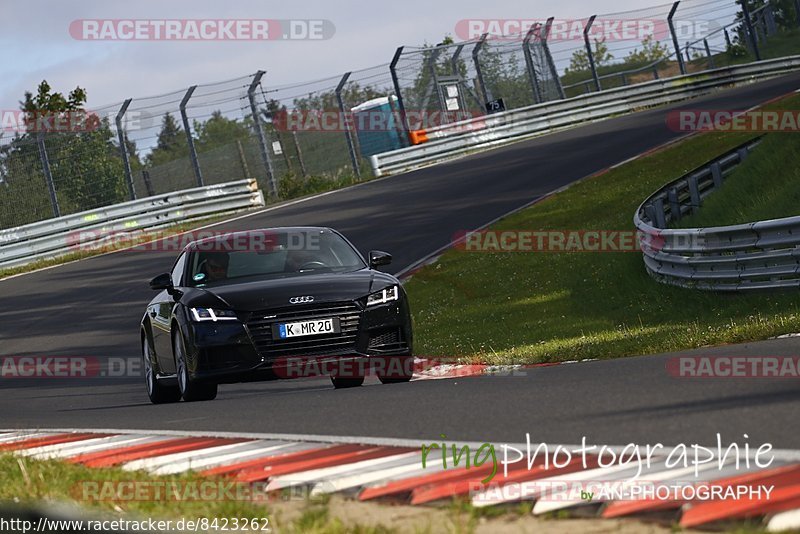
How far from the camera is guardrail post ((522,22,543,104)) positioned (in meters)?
38.9

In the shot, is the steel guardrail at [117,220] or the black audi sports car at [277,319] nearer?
the black audi sports car at [277,319]

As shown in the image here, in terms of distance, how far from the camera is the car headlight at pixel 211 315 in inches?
416

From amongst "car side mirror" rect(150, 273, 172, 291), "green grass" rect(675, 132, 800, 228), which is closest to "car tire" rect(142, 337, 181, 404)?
"car side mirror" rect(150, 273, 172, 291)

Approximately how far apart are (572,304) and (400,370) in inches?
239

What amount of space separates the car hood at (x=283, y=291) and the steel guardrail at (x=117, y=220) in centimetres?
1722

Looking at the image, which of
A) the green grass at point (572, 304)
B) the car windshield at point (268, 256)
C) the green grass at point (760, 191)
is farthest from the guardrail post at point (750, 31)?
the car windshield at point (268, 256)

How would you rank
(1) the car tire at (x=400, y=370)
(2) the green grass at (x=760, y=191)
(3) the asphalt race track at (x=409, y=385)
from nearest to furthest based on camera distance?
(3) the asphalt race track at (x=409, y=385) < (1) the car tire at (x=400, y=370) < (2) the green grass at (x=760, y=191)

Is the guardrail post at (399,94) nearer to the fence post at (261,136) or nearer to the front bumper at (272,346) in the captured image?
the fence post at (261,136)

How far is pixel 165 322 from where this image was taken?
11.7 metres

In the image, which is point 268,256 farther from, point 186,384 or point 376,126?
point 376,126

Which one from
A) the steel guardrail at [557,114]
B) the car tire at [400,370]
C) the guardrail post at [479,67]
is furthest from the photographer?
the guardrail post at [479,67]

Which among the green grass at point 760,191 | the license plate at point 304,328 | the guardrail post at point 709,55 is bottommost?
the green grass at point 760,191

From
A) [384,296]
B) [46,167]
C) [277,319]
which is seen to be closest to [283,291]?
[277,319]

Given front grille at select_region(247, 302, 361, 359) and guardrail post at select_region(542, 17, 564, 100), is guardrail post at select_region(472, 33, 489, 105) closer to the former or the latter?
guardrail post at select_region(542, 17, 564, 100)
